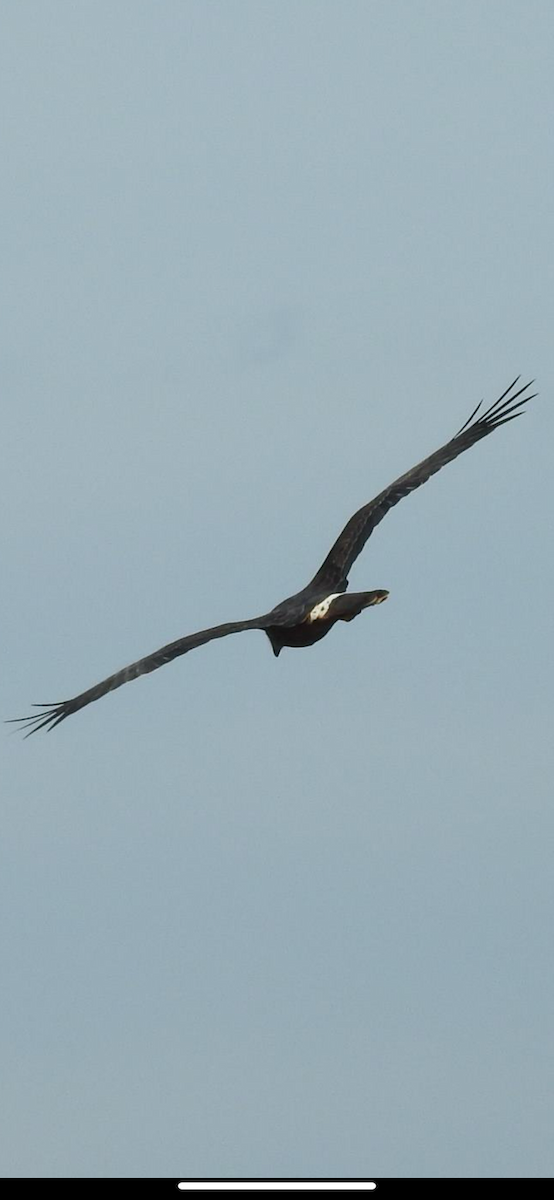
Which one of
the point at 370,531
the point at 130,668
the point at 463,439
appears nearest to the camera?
the point at 130,668

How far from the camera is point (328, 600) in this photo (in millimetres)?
22609

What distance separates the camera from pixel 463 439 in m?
26.6

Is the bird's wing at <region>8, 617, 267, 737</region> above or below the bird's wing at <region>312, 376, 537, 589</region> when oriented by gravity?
below

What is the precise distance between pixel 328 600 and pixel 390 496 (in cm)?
306

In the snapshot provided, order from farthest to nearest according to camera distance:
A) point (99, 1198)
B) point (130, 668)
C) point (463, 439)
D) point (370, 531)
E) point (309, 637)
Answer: point (463, 439) → point (370, 531) → point (309, 637) → point (130, 668) → point (99, 1198)

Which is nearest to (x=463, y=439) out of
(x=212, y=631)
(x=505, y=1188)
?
(x=212, y=631)

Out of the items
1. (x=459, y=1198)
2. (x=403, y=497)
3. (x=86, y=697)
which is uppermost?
(x=403, y=497)

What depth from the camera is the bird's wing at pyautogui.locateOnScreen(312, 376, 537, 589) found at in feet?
78.8

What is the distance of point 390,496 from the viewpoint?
2516 cm

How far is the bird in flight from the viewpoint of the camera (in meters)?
20.1

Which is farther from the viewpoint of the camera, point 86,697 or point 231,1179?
point 86,697

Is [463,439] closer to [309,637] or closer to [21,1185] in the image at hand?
[309,637]

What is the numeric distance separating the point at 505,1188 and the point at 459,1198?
379 mm

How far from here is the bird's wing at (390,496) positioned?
24031mm
